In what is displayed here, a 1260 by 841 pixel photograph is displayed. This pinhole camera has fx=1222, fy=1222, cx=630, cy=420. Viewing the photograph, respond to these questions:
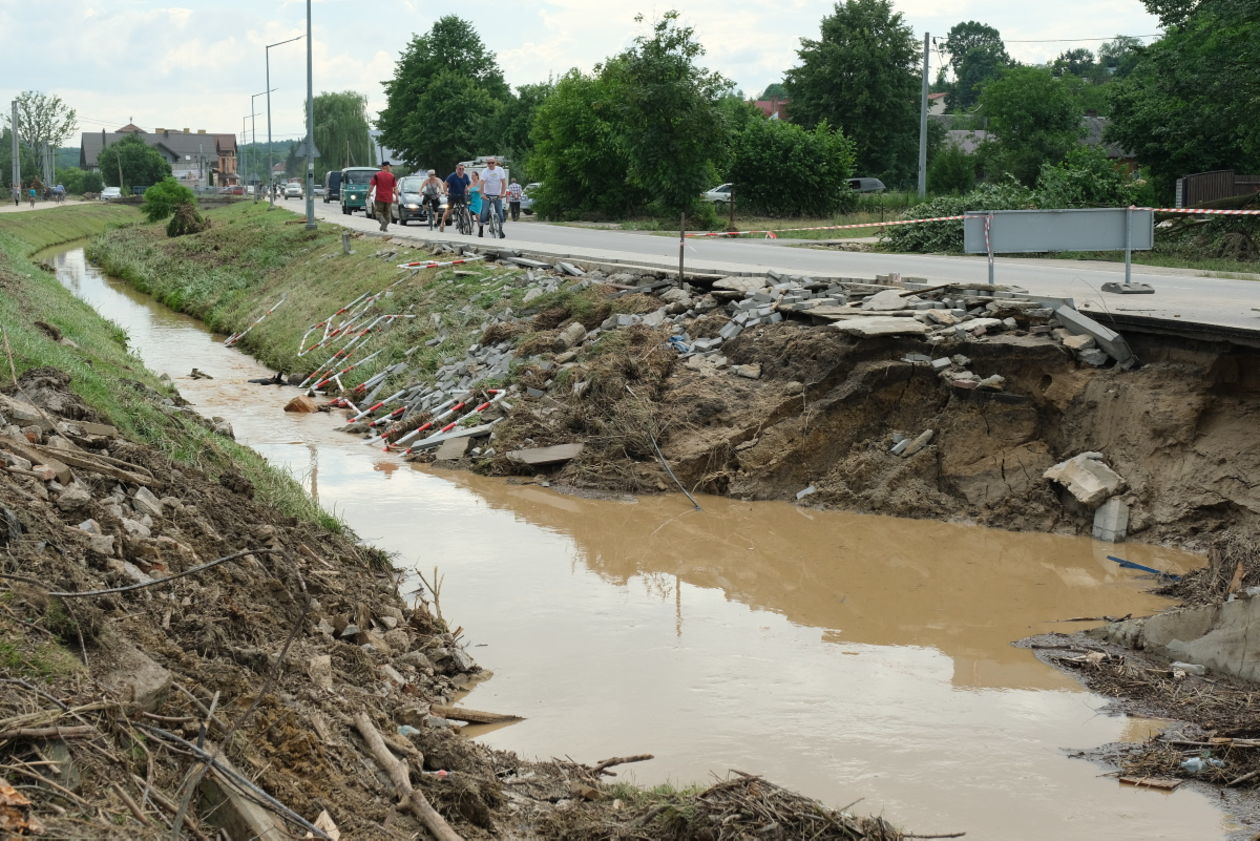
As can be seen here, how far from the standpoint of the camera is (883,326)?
14000 millimetres

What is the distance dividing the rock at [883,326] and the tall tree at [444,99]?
201 ft

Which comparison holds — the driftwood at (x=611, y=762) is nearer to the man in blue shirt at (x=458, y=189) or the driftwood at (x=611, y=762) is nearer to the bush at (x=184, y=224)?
the man in blue shirt at (x=458, y=189)

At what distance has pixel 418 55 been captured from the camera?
80312mm

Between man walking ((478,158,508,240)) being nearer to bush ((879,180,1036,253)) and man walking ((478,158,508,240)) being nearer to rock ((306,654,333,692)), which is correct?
bush ((879,180,1036,253))

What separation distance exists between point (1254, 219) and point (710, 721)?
21770 millimetres

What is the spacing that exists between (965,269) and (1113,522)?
973 cm

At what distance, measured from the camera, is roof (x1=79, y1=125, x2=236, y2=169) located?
155 meters

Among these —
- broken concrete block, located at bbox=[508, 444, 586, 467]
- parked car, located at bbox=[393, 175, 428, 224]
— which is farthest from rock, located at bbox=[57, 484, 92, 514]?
parked car, located at bbox=[393, 175, 428, 224]

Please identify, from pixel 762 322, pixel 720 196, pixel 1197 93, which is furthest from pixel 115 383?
pixel 720 196

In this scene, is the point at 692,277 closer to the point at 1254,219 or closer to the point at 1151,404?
the point at 1151,404

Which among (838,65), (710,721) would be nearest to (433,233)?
(710,721)

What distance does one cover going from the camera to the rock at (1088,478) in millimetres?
12180

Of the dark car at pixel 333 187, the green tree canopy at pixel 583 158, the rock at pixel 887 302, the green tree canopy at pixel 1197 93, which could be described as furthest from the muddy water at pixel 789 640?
the dark car at pixel 333 187

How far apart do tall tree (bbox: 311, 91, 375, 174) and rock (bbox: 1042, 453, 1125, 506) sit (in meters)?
110
